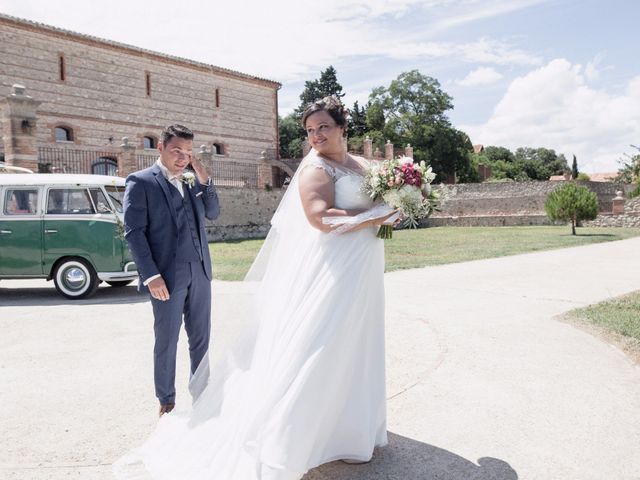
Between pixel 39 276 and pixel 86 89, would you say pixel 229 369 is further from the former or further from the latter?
pixel 86 89

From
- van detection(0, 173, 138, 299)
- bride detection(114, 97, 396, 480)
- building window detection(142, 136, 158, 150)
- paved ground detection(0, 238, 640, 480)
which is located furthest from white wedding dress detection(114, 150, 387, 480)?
building window detection(142, 136, 158, 150)

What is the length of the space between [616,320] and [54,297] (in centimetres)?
953

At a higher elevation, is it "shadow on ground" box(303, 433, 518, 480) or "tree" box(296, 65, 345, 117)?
"tree" box(296, 65, 345, 117)

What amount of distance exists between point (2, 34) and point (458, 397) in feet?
93.0

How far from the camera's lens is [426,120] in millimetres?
53812

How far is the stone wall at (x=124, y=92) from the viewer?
2570 cm

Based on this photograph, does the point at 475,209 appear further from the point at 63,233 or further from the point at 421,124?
the point at 63,233

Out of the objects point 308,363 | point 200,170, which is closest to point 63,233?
point 200,170

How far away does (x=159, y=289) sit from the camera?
3588 mm

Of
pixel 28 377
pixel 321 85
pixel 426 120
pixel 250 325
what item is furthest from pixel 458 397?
pixel 321 85

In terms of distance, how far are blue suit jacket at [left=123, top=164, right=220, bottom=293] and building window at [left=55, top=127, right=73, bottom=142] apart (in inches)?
1047

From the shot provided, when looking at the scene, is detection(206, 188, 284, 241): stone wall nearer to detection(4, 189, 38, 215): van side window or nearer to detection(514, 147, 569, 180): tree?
detection(4, 189, 38, 215): van side window

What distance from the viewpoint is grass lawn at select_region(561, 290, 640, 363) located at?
5664 millimetres

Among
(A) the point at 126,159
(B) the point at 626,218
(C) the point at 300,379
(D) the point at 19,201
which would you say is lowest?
(B) the point at 626,218
